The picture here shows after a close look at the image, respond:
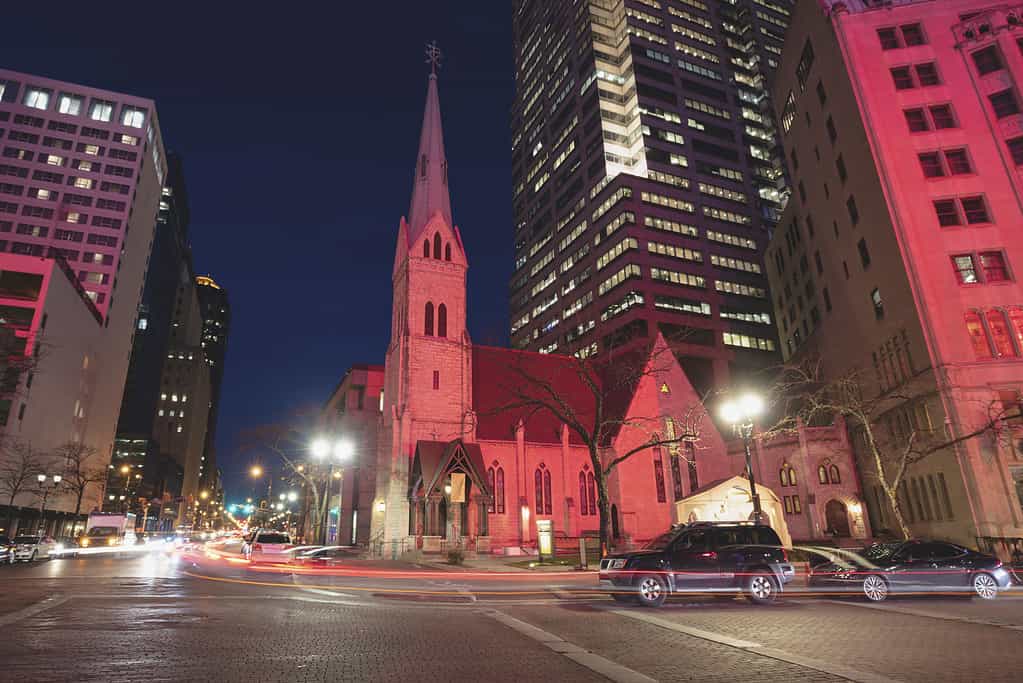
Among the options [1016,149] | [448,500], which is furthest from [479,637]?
[1016,149]

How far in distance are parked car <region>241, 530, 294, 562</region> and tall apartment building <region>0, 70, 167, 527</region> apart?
2443 inches

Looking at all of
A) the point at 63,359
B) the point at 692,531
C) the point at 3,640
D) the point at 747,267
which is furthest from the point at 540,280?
the point at 3,640

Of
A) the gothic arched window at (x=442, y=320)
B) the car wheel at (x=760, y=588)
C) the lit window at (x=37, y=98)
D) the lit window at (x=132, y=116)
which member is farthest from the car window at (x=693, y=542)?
the lit window at (x=37, y=98)

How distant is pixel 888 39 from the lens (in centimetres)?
3984

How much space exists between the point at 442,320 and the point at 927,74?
121ft

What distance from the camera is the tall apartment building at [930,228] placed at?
1246 inches

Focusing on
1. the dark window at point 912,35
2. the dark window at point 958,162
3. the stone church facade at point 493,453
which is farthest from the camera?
the dark window at point 912,35

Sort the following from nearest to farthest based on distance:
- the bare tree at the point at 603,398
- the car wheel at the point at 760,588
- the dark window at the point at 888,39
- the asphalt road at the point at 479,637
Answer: the asphalt road at the point at 479,637 → the car wheel at the point at 760,588 → the dark window at the point at 888,39 → the bare tree at the point at 603,398

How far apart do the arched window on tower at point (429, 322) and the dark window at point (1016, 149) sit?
38365 mm

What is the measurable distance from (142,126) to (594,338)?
82687mm

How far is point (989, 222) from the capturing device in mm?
34375

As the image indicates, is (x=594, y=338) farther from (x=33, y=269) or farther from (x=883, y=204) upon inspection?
(x=33, y=269)

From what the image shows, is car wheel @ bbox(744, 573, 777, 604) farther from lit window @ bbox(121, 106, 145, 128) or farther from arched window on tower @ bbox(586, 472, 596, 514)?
lit window @ bbox(121, 106, 145, 128)

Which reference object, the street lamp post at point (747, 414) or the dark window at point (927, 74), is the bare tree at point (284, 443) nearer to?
the street lamp post at point (747, 414)
